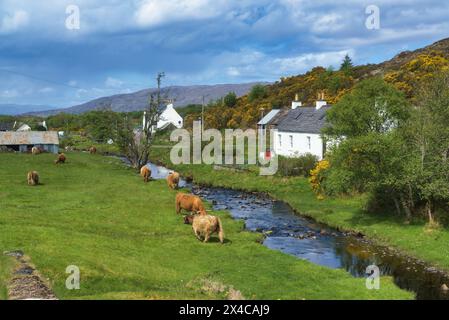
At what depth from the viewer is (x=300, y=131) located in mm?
60719

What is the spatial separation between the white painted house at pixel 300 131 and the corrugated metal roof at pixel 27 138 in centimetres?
4000

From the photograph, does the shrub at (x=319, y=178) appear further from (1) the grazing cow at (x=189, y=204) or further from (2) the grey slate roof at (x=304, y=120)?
(1) the grazing cow at (x=189, y=204)

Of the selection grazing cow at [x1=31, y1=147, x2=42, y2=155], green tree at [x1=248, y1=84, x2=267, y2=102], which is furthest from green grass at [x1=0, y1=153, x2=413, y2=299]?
green tree at [x1=248, y1=84, x2=267, y2=102]

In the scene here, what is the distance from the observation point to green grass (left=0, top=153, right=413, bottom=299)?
19250mm

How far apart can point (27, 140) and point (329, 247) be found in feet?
231

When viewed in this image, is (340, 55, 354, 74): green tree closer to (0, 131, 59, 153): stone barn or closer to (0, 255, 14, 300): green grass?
(0, 131, 59, 153): stone barn

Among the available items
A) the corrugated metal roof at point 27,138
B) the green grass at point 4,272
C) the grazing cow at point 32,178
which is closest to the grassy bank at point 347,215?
the grazing cow at point 32,178

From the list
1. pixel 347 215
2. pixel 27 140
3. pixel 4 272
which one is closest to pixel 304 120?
pixel 347 215

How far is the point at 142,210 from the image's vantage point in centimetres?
3578

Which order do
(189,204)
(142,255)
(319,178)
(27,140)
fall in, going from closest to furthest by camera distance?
1. (142,255)
2. (189,204)
3. (319,178)
4. (27,140)

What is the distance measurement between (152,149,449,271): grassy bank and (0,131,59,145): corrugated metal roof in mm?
37958

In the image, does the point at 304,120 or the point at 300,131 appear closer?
the point at 300,131

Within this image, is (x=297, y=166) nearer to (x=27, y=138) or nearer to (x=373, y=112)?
(x=373, y=112)

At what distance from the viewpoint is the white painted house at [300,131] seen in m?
57.7
